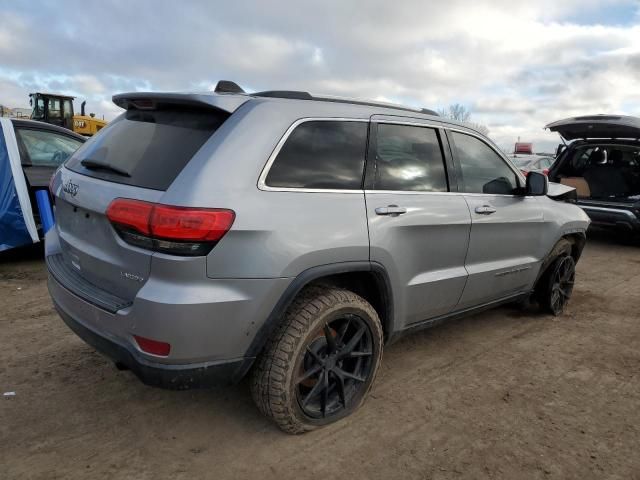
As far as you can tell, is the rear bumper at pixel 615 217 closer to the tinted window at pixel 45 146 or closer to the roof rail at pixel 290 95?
the roof rail at pixel 290 95

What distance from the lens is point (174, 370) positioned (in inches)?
87.4

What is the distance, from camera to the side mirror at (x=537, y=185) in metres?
3.83

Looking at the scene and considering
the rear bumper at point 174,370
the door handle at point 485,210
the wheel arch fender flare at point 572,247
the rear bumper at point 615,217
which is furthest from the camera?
the rear bumper at point 615,217

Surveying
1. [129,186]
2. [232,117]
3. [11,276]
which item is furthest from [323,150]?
[11,276]

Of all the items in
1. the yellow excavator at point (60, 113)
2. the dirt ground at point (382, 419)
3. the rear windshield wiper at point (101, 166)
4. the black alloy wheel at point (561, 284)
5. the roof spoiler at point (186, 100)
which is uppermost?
the yellow excavator at point (60, 113)

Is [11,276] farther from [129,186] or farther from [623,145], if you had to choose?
[623,145]

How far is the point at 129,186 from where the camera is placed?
235cm

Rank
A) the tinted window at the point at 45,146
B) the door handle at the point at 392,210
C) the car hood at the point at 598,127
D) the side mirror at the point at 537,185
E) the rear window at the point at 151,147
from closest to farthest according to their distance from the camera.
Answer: the rear window at the point at 151,147 < the door handle at the point at 392,210 < the side mirror at the point at 537,185 < the tinted window at the point at 45,146 < the car hood at the point at 598,127

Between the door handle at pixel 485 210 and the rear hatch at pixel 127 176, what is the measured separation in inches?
75.4

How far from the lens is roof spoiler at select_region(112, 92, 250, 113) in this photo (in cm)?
241

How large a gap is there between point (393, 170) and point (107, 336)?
1.79 metres

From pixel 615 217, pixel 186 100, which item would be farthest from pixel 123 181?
pixel 615 217

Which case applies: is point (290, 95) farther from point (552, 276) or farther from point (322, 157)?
point (552, 276)

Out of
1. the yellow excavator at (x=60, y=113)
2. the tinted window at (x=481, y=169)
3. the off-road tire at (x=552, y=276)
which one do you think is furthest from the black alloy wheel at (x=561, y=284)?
the yellow excavator at (x=60, y=113)
